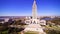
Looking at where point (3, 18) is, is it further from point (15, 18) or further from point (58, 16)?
point (58, 16)

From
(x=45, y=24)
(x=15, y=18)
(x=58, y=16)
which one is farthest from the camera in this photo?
(x=45, y=24)

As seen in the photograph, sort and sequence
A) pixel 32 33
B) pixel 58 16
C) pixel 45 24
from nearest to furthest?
pixel 32 33 < pixel 58 16 < pixel 45 24

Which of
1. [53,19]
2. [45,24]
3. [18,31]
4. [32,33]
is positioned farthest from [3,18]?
[53,19]

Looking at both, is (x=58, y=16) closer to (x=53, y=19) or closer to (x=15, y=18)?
(x=53, y=19)

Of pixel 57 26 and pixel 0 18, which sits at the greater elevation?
pixel 0 18

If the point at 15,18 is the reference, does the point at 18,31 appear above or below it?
below

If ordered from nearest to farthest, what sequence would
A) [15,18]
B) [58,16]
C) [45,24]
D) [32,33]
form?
[32,33], [58,16], [15,18], [45,24]

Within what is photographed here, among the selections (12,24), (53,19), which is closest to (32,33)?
(12,24)

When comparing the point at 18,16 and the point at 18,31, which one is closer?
the point at 18,31

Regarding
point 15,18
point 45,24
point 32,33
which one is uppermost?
point 15,18
